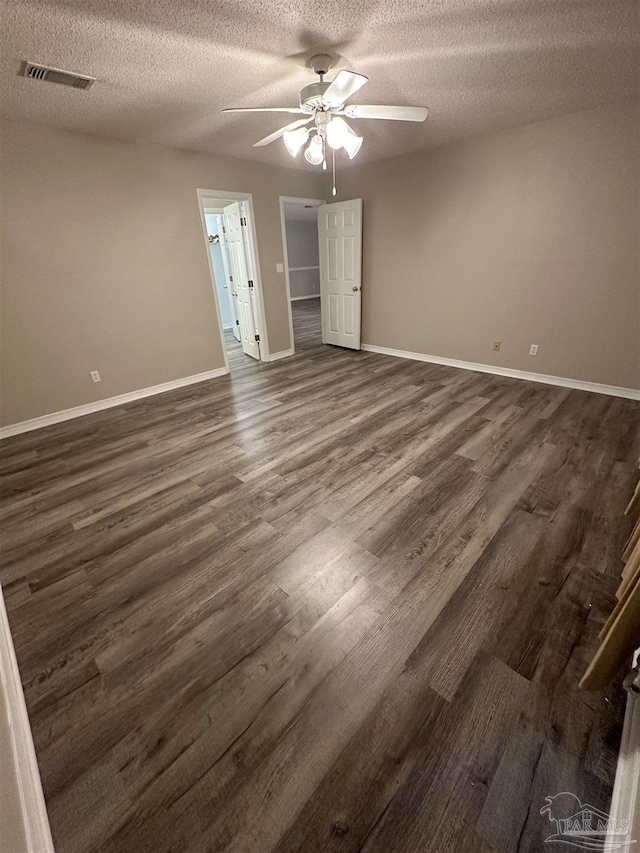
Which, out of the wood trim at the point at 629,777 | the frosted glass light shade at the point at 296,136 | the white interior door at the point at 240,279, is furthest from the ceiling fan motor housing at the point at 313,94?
the wood trim at the point at 629,777

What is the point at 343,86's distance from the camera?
1.75 metres

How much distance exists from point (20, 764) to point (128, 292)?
382 centimetres

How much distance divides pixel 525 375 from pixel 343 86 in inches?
133

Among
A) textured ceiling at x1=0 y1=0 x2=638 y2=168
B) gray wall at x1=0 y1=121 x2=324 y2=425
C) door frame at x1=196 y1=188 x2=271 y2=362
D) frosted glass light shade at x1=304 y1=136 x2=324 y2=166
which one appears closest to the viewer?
textured ceiling at x1=0 y1=0 x2=638 y2=168

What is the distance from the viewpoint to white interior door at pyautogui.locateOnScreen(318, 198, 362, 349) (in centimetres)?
475

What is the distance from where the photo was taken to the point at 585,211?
10.3ft

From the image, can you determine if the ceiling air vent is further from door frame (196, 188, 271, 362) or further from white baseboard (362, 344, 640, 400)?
white baseboard (362, 344, 640, 400)

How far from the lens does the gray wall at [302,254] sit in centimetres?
1030

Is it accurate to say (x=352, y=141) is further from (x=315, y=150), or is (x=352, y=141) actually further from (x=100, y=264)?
(x=100, y=264)

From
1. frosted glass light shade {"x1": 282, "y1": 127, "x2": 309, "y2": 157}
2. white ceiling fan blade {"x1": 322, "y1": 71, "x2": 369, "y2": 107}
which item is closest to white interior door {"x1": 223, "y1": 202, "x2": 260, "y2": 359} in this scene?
frosted glass light shade {"x1": 282, "y1": 127, "x2": 309, "y2": 157}

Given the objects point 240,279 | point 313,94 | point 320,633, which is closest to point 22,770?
point 320,633

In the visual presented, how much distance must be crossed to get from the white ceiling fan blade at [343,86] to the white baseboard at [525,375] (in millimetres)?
3215

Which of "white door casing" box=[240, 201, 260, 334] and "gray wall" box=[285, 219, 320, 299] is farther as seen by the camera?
"gray wall" box=[285, 219, 320, 299]

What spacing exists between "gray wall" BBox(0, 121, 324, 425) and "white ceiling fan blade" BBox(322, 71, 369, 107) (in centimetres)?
250
